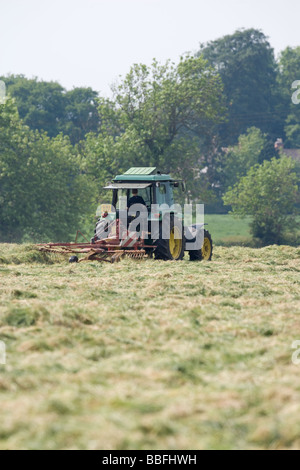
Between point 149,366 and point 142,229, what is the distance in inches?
416

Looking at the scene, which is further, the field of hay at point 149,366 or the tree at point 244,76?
the tree at point 244,76

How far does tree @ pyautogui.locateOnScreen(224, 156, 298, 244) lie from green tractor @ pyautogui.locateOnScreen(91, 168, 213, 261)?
2235 centimetres

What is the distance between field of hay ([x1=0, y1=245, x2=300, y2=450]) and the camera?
4.77 m

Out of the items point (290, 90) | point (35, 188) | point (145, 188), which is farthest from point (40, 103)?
point (145, 188)

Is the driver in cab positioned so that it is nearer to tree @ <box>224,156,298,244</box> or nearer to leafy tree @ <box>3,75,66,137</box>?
tree @ <box>224,156,298,244</box>

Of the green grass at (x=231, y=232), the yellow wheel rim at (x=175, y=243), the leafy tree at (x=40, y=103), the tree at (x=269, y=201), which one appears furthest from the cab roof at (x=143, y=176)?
the leafy tree at (x=40, y=103)

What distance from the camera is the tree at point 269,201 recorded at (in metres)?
40.5

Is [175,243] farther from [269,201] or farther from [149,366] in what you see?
[269,201]

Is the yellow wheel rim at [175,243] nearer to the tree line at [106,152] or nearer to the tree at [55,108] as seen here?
the tree line at [106,152]

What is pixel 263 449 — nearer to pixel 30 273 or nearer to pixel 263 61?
pixel 30 273

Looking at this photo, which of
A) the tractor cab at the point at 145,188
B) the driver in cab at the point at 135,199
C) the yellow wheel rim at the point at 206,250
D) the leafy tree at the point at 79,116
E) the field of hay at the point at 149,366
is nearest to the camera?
the field of hay at the point at 149,366

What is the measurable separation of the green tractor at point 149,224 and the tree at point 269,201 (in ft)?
73.3

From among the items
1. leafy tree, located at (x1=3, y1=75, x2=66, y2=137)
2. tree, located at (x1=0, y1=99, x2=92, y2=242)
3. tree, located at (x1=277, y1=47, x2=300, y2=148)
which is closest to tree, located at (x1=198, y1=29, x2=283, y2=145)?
tree, located at (x1=277, y1=47, x2=300, y2=148)

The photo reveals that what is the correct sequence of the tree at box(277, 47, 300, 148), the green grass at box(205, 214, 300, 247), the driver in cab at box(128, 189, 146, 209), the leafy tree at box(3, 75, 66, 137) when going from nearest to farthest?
1. the driver in cab at box(128, 189, 146, 209)
2. the green grass at box(205, 214, 300, 247)
3. the leafy tree at box(3, 75, 66, 137)
4. the tree at box(277, 47, 300, 148)
